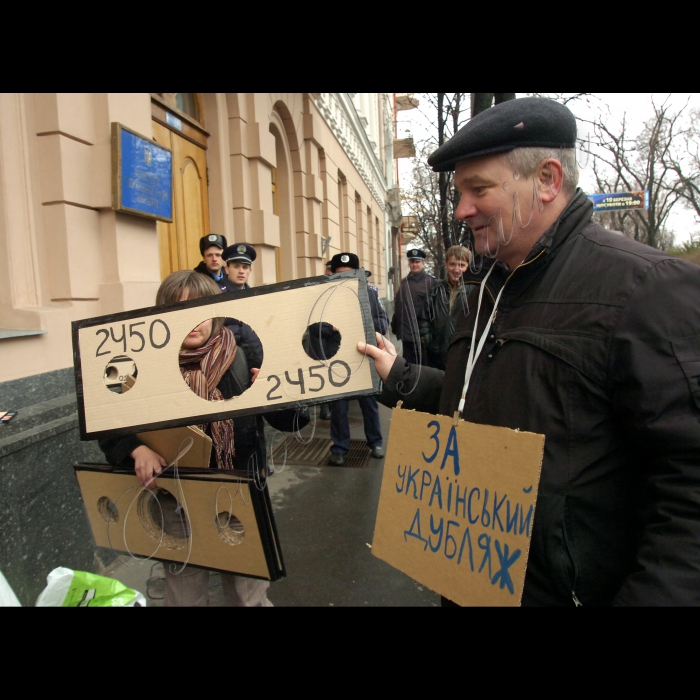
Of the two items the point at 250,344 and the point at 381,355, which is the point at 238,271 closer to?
the point at 250,344

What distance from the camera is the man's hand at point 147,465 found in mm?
1602

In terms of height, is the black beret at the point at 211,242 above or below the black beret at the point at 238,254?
above

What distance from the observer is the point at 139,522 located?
1.72 metres

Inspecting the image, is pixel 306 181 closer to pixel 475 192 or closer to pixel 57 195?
pixel 57 195

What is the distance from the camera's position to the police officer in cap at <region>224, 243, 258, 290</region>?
4.19 meters

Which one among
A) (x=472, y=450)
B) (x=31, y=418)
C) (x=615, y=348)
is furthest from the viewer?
(x=31, y=418)

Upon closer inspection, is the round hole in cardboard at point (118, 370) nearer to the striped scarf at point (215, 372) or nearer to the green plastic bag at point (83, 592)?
the striped scarf at point (215, 372)

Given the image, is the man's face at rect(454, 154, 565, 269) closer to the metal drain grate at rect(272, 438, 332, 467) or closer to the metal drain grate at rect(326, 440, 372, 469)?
the metal drain grate at rect(326, 440, 372, 469)

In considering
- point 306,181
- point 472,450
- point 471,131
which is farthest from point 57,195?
point 306,181

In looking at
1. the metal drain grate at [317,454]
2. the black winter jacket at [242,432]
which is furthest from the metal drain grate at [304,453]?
the black winter jacket at [242,432]

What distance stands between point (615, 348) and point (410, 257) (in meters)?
4.29

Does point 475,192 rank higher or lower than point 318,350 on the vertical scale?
higher

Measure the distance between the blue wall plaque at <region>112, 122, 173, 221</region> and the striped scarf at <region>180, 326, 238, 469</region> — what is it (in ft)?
6.77

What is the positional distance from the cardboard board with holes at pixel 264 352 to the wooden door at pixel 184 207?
10.8 feet
